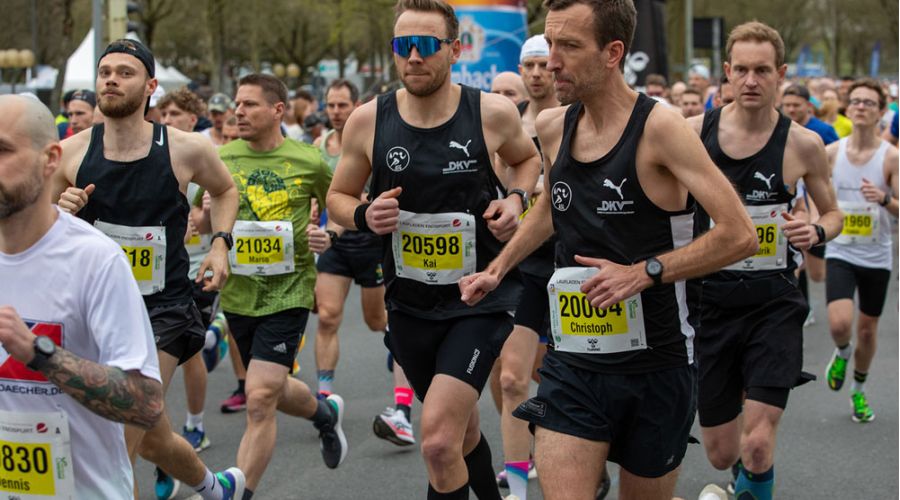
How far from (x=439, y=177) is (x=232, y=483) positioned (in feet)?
5.65

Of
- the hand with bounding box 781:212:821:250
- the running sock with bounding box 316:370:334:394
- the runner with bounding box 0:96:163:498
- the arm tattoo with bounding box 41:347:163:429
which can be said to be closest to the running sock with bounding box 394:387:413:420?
the running sock with bounding box 316:370:334:394

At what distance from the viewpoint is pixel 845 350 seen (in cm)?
830

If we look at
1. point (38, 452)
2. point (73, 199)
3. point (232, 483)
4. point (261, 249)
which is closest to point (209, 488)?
point (232, 483)

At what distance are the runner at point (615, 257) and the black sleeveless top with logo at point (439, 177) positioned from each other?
0.98 meters

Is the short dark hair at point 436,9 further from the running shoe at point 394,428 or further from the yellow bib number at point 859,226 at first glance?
the yellow bib number at point 859,226

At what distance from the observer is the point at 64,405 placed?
3.12 m

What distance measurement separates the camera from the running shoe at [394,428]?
23.9ft

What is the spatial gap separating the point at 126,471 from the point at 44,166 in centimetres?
79

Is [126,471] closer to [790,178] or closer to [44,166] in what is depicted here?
[44,166]

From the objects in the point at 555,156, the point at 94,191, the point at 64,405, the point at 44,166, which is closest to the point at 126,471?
the point at 64,405

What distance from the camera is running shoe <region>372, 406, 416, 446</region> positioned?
7270 mm

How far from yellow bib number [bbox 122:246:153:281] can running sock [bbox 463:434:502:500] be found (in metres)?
1.51

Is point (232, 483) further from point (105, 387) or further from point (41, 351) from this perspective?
point (41, 351)

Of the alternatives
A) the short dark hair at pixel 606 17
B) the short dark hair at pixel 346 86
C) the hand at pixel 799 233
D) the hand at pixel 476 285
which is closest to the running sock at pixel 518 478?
the hand at pixel 799 233
